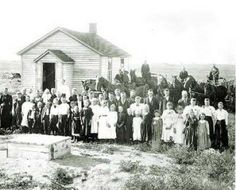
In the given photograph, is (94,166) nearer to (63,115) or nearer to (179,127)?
(179,127)

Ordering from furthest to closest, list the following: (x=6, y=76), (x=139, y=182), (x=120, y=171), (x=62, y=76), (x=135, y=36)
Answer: (x=6, y=76), (x=62, y=76), (x=135, y=36), (x=120, y=171), (x=139, y=182)

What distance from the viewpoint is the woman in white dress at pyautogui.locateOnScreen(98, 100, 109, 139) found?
23.0ft

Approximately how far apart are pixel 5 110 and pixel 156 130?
11.9 feet

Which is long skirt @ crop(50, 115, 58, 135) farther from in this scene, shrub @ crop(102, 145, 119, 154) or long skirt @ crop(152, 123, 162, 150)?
long skirt @ crop(152, 123, 162, 150)

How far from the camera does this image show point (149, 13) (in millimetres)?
5828

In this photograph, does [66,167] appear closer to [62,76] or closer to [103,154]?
[103,154]

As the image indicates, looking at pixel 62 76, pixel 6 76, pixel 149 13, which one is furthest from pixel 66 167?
pixel 6 76

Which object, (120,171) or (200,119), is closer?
(120,171)

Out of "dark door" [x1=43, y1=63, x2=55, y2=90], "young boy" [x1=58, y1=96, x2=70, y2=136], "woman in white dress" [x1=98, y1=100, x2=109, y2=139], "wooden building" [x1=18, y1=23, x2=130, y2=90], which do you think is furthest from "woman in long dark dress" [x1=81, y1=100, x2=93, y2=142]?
"dark door" [x1=43, y1=63, x2=55, y2=90]

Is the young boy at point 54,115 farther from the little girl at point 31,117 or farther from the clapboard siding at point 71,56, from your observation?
the clapboard siding at point 71,56

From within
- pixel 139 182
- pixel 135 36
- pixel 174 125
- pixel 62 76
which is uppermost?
pixel 135 36

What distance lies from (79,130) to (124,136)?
95cm

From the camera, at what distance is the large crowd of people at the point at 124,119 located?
20.9 feet

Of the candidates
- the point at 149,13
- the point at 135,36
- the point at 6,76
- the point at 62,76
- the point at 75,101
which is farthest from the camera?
the point at 6,76
